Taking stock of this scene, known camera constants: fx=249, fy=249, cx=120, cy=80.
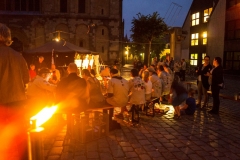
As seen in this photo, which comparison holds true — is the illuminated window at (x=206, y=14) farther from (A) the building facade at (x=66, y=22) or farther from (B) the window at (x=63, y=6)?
(B) the window at (x=63, y=6)

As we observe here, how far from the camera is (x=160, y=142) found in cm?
603

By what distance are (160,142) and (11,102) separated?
377cm

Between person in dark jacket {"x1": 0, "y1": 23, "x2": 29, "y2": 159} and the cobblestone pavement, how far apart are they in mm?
1785

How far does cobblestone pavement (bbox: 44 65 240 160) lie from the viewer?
17.1 ft

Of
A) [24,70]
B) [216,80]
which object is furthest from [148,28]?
[24,70]

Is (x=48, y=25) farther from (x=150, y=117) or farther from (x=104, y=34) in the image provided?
(x=150, y=117)

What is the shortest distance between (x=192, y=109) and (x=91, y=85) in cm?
391

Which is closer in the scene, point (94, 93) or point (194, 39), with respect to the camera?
point (94, 93)

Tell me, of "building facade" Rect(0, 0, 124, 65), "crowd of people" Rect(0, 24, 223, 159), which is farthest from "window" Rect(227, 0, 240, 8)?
"crowd of people" Rect(0, 24, 223, 159)

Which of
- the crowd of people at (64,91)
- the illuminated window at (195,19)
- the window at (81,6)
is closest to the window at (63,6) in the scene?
the window at (81,6)

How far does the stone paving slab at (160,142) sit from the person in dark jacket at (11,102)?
1785 millimetres

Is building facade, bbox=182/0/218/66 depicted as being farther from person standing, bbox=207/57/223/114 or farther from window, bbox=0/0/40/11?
person standing, bbox=207/57/223/114

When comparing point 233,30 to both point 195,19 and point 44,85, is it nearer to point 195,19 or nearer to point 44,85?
point 195,19

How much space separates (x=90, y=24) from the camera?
112 ft
